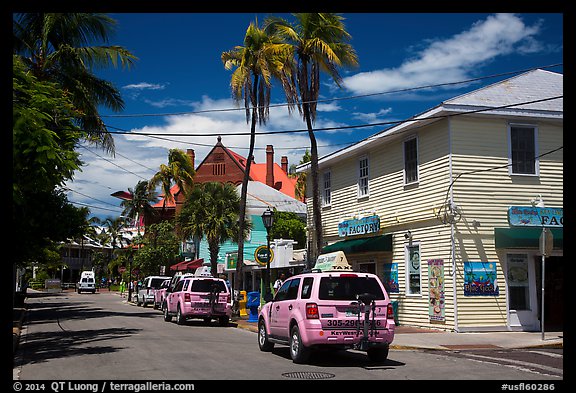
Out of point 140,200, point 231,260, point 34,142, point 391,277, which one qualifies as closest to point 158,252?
point 140,200

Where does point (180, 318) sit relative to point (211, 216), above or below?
below

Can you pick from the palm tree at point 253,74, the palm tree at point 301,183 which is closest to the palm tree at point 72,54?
the palm tree at point 253,74

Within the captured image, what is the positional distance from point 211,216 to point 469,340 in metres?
23.1

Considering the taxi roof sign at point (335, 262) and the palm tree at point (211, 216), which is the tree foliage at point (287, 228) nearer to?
the palm tree at point (211, 216)

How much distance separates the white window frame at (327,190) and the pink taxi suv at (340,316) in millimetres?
15342

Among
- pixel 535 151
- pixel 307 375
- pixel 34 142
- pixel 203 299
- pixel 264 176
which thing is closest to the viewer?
pixel 307 375

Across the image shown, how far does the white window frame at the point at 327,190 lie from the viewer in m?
28.4

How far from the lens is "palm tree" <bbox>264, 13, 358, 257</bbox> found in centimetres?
2264

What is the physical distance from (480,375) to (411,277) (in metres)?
10.8

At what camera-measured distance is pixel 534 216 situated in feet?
66.3

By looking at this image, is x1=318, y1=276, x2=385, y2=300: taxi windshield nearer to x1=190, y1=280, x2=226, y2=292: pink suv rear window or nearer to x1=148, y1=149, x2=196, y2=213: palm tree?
x1=190, y1=280, x2=226, y2=292: pink suv rear window

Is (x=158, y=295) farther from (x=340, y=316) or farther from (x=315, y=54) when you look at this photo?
(x=340, y=316)

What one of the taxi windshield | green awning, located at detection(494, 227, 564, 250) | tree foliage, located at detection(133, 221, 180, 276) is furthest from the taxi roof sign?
tree foliage, located at detection(133, 221, 180, 276)

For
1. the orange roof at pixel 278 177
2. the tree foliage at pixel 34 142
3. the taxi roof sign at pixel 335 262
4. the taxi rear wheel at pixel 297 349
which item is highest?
the orange roof at pixel 278 177
